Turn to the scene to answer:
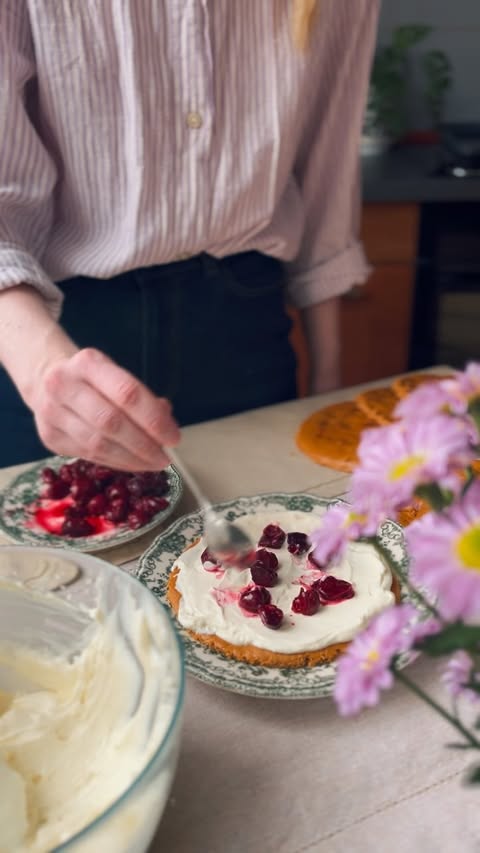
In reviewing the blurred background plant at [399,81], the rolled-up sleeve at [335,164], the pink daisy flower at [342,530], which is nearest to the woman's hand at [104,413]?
the pink daisy flower at [342,530]

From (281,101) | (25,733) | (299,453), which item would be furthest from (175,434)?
(281,101)

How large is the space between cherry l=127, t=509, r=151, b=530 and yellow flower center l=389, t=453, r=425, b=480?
55cm

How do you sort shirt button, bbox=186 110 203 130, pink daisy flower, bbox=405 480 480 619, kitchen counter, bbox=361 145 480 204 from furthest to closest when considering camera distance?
kitchen counter, bbox=361 145 480 204 < shirt button, bbox=186 110 203 130 < pink daisy flower, bbox=405 480 480 619

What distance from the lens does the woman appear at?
3.07 ft

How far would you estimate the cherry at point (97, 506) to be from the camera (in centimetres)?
89

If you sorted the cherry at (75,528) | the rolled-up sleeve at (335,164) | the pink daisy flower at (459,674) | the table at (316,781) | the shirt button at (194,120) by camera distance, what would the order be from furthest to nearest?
the rolled-up sleeve at (335,164), the shirt button at (194,120), the cherry at (75,528), the table at (316,781), the pink daisy flower at (459,674)

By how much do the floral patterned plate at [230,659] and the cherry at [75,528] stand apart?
0.33ft

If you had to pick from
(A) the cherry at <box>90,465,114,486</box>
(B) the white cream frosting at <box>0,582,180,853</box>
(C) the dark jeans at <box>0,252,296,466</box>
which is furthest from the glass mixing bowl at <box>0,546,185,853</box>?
(C) the dark jeans at <box>0,252,296,466</box>

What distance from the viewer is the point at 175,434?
70cm

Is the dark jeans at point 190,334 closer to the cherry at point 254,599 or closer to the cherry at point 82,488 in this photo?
the cherry at point 82,488

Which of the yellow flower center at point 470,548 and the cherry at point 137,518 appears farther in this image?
the cherry at point 137,518

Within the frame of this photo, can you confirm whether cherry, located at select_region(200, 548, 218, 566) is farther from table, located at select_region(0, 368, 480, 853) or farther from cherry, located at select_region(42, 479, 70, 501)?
cherry, located at select_region(42, 479, 70, 501)

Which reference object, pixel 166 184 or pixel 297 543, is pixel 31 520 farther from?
pixel 166 184

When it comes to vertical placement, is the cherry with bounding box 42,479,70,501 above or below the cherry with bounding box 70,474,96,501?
below
